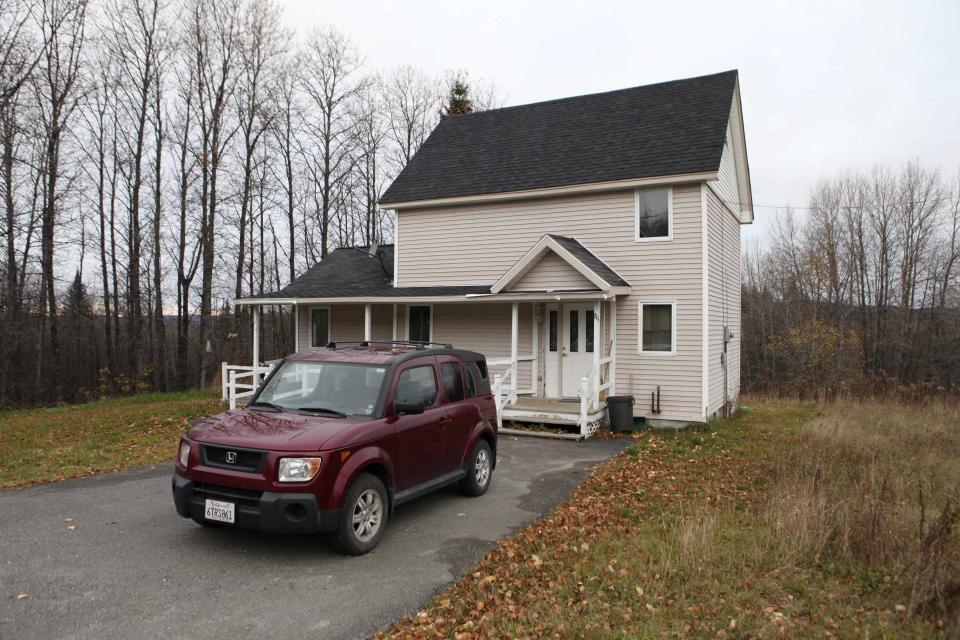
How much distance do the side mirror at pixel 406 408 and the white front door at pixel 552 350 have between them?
8.79 meters

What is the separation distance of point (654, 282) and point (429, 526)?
916cm

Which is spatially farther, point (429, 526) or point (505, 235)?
point (505, 235)

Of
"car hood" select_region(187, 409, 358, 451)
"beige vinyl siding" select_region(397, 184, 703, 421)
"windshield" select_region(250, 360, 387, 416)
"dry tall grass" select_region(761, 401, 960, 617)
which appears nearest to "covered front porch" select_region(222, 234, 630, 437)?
"beige vinyl siding" select_region(397, 184, 703, 421)

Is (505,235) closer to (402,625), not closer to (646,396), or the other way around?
(646,396)

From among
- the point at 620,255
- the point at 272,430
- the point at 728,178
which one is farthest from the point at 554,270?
the point at 272,430

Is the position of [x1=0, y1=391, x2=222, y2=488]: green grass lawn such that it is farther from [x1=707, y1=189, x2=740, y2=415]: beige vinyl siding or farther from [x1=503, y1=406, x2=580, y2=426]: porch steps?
[x1=707, y1=189, x2=740, y2=415]: beige vinyl siding

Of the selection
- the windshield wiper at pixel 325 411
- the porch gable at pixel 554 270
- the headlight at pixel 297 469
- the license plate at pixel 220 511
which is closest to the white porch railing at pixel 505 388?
the porch gable at pixel 554 270

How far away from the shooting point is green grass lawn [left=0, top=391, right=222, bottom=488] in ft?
29.1

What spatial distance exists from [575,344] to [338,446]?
9.96 m

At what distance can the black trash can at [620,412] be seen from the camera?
1264 centimetres

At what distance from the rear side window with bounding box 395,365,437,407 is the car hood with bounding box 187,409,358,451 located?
0.77 meters

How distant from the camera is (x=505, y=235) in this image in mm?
15414

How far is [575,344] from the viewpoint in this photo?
14422mm

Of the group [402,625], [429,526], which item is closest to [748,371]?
[429,526]
